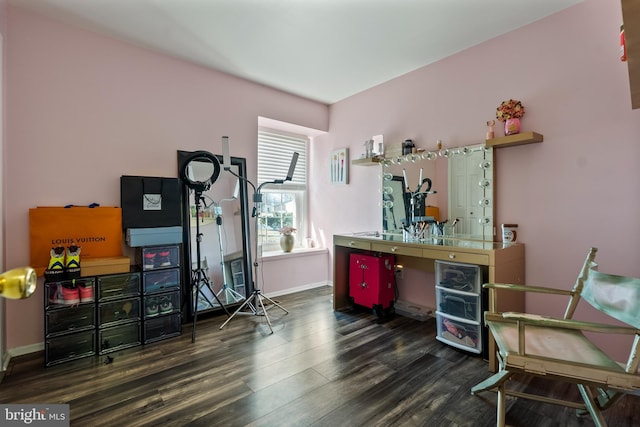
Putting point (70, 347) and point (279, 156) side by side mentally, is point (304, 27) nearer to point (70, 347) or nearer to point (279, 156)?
point (279, 156)

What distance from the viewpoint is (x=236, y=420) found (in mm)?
1573

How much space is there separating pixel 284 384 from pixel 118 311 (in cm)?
151

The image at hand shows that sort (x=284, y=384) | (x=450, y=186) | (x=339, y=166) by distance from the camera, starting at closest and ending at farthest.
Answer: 1. (x=284, y=384)
2. (x=450, y=186)
3. (x=339, y=166)

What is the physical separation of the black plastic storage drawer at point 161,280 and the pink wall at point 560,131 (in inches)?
114

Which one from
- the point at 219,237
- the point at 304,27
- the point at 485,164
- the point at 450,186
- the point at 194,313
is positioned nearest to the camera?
the point at 304,27

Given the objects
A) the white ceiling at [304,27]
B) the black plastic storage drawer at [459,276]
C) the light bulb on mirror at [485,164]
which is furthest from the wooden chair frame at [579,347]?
the white ceiling at [304,27]

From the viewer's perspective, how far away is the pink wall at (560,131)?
2002mm

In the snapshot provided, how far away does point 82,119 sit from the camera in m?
2.48

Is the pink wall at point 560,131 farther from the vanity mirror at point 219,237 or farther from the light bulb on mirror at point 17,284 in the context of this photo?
the light bulb on mirror at point 17,284

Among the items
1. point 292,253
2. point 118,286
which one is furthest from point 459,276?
point 118,286

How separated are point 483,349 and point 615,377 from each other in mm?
1132

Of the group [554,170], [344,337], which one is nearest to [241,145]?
[344,337]

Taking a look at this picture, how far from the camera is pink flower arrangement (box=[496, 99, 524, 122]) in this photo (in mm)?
2404

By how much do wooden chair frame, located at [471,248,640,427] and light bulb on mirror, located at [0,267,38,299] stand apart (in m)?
1.66
